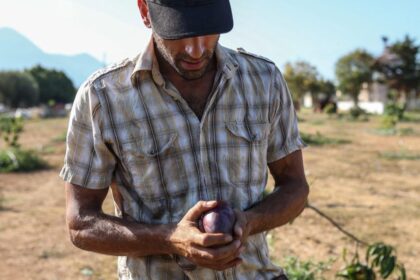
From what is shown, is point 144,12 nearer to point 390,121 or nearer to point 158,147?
point 158,147

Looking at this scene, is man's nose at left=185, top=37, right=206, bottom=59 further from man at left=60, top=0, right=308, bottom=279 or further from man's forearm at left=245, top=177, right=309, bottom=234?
man's forearm at left=245, top=177, right=309, bottom=234

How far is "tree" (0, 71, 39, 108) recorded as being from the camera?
49.1 m

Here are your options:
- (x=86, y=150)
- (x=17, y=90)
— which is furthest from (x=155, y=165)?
(x=17, y=90)

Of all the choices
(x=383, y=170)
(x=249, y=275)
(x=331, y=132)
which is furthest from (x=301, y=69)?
(x=249, y=275)

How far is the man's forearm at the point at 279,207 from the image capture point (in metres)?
1.68

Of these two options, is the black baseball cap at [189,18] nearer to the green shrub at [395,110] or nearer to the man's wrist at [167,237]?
the man's wrist at [167,237]

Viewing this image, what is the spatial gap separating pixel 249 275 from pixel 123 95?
2.18 ft

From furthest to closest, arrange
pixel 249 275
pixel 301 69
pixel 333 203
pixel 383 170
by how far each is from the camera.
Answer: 1. pixel 301 69
2. pixel 383 170
3. pixel 333 203
4. pixel 249 275

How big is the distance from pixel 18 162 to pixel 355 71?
32.0 metres

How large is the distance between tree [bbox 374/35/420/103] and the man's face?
37766 mm

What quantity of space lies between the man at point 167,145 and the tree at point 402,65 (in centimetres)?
3766

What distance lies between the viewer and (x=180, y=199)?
1686 mm

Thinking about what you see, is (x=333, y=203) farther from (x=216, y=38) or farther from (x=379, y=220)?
(x=216, y=38)

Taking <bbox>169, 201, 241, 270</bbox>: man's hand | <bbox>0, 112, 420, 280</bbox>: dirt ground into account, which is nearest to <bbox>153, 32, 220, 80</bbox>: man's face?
<bbox>169, 201, 241, 270</bbox>: man's hand
